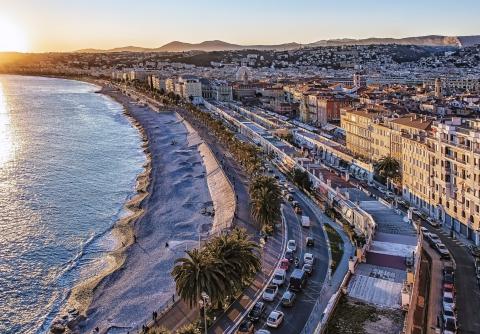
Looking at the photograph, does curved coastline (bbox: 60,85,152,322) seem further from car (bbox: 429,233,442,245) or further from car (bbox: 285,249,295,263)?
car (bbox: 429,233,442,245)

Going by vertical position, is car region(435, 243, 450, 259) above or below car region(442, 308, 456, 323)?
below

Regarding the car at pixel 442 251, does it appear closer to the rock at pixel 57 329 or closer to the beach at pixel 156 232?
the beach at pixel 156 232

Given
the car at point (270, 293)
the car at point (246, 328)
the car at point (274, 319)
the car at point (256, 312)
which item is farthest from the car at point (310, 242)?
the car at point (246, 328)

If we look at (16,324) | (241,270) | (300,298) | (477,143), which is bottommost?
(16,324)

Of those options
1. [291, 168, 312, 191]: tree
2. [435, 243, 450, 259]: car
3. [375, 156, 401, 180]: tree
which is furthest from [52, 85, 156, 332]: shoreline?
[375, 156, 401, 180]: tree

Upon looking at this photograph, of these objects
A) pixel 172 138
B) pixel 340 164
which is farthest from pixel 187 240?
pixel 172 138

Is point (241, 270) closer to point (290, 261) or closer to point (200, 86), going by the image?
point (290, 261)
